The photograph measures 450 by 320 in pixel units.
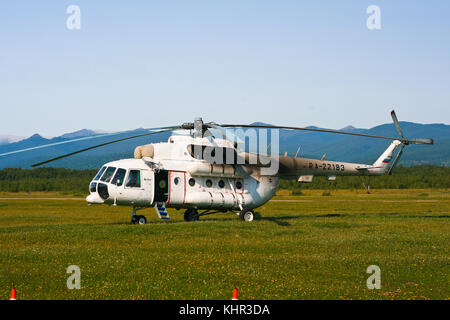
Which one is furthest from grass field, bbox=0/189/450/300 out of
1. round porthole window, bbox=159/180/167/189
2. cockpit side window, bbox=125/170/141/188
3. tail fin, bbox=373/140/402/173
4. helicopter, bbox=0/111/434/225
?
tail fin, bbox=373/140/402/173

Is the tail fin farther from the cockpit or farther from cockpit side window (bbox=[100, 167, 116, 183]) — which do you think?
cockpit side window (bbox=[100, 167, 116, 183])

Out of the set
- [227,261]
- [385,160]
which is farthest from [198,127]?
[385,160]

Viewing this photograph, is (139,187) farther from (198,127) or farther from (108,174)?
(198,127)

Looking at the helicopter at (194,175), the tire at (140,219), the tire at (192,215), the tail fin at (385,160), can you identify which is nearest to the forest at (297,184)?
the tail fin at (385,160)

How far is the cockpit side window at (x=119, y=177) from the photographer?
2712 cm

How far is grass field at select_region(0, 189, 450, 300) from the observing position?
44.0 ft

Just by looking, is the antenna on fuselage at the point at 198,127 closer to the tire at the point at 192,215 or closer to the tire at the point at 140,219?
the tire at the point at 192,215

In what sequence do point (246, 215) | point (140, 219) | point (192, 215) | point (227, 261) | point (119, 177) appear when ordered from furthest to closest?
1. point (192, 215)
2. point (246, 215)
3. point (140, 219)
4. point (119, 177)
5. point (227, 261)

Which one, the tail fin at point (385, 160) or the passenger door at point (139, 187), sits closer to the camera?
the passenger door at point (139, 187)

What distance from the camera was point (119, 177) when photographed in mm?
27297

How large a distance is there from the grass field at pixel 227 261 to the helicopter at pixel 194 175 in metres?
3.47

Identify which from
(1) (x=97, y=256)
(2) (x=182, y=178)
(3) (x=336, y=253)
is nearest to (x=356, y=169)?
(2) (x=182, y=178)

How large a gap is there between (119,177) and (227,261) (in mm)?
11550

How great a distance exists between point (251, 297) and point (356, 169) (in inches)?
973
